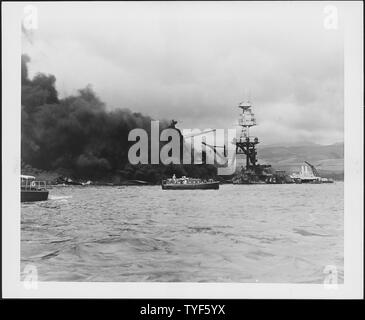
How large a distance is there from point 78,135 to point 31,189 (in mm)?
517

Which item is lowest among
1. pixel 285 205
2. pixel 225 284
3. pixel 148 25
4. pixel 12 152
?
pixel 225 284

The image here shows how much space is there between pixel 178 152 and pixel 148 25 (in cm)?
92

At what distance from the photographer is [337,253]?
130 inches

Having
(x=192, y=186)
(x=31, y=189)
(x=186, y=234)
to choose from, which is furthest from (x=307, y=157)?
(x=31, y=189)

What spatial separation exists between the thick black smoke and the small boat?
111 millimetres

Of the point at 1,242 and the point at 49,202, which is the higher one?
the point at 49,202

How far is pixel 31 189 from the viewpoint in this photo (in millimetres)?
3375

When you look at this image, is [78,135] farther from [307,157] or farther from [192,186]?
[307,157]

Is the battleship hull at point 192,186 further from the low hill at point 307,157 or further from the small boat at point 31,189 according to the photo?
the small boat at point 31,189

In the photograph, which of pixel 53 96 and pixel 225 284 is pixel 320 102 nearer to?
pixel 225 284

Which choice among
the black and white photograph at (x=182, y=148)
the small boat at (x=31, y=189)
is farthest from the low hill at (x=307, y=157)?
the small boat at (x=31, y=189)

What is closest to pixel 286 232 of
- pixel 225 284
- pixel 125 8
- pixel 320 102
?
pixel 225 284

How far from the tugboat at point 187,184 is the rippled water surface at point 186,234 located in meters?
0.05

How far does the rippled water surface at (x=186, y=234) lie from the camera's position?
3.29m
